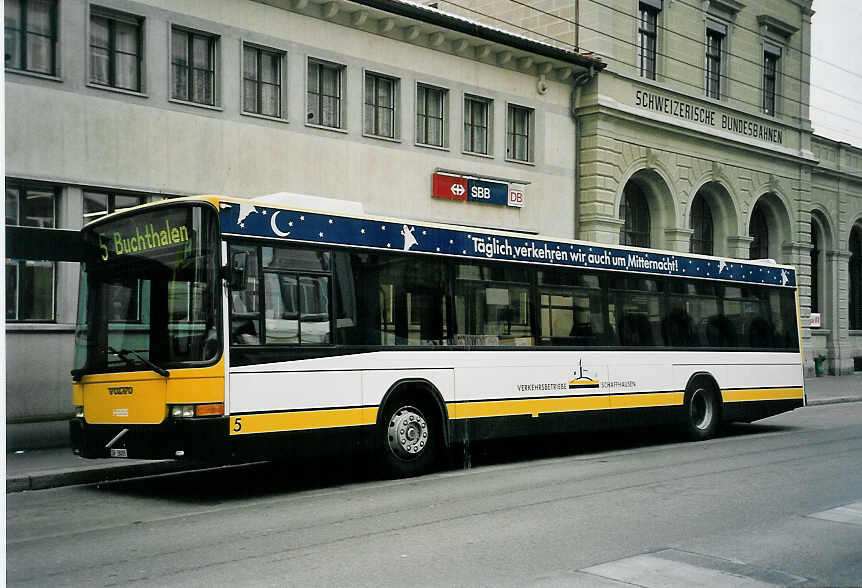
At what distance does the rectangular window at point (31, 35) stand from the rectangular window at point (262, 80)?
3791 mm

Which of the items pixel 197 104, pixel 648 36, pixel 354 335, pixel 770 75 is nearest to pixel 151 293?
pixel 354 335

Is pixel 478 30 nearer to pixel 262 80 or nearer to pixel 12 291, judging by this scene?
pixel 262 80

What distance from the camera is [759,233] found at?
34.1 m

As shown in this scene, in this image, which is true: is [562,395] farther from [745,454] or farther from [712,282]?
[712,282]

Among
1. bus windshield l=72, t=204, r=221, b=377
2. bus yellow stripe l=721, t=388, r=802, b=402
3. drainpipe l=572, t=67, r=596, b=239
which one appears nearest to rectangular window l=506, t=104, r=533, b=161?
drainpipe l=572, t=67, r=596, b=239

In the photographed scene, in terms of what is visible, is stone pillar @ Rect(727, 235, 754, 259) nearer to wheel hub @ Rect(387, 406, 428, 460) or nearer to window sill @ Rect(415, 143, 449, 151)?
window sill @ Rect(415, 143, 449, 151)

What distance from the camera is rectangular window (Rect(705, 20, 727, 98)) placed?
3077cm

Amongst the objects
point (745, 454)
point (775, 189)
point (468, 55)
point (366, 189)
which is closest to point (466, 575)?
point (745, 454)

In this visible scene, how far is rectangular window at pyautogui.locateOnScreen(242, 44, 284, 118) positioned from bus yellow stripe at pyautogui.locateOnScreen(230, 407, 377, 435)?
9062 millimetres

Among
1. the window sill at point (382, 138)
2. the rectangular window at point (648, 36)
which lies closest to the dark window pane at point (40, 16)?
the window sill at point (382, 138)

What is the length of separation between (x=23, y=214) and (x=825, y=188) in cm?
3028

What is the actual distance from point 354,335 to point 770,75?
2691 centimetres

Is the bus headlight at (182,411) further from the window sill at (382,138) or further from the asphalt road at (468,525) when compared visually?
the window sill at (382,138)

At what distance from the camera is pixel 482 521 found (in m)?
8.48
